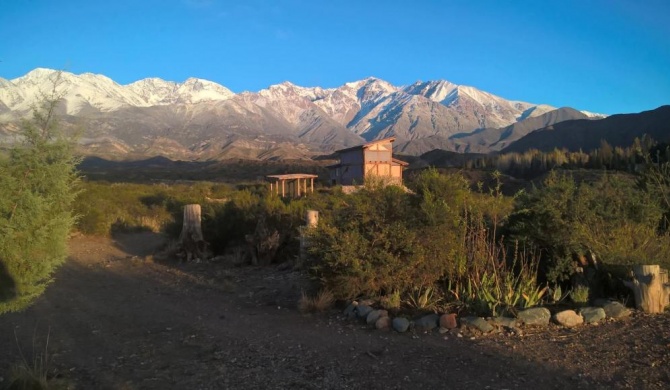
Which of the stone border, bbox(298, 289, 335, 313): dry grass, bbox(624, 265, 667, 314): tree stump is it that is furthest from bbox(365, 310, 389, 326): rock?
bbox(624, 265, 667, 314): tree stump

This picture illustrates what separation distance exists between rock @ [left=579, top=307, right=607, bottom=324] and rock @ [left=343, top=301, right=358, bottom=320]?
10.3ft

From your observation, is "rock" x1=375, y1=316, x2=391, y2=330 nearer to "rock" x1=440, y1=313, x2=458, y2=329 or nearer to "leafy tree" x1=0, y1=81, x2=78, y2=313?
"rock" x1=440, y1=313, x2=458, y2=329

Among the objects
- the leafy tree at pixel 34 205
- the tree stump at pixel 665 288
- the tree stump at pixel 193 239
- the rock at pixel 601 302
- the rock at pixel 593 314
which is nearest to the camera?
the leafy tree at pixel 34 205

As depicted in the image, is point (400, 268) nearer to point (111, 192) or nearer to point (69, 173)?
point (69, 173)

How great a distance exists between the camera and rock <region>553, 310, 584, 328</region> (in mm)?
7211

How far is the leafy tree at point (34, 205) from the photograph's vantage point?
531cm

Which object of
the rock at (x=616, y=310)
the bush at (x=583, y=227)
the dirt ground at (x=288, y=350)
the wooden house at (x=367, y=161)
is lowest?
the dirt ground at (x=288, y=350)

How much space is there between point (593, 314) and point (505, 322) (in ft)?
3.98

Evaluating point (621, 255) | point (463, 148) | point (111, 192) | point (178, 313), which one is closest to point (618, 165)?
point (111, 192)

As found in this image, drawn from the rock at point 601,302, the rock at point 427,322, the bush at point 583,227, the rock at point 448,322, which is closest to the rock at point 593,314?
the rock at point 601,302

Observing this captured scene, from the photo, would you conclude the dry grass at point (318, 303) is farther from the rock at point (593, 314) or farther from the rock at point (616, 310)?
the rock at point (616, 310)

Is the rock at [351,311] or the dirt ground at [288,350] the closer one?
the dirt ground at [288,350]

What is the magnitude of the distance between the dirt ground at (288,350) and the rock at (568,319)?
0.16 metres

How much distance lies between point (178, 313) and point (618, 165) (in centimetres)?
4570
